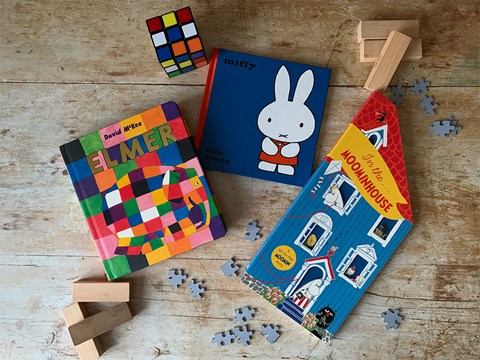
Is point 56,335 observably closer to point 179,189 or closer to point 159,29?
point 179,189

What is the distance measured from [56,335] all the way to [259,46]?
0.83 meters

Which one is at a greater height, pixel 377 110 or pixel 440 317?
pixel 377 110

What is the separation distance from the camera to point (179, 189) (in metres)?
1.04

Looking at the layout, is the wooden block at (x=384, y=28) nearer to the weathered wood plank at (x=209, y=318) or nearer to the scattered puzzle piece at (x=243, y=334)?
the weathered wood plank at (x=209, y=318)

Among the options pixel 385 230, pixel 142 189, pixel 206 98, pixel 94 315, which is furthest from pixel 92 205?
pixel 385 230

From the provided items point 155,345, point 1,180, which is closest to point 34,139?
point 1,180

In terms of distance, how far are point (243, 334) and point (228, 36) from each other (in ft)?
2.29

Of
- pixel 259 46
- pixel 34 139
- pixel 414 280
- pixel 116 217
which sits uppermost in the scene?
pixel 259 46

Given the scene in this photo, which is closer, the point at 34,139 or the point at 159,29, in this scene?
the point at 159,29

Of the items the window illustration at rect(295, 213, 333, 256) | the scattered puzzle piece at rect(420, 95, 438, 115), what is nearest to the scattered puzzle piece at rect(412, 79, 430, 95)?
the scattered puzzle piece at rect(420, 95, 438, 115)

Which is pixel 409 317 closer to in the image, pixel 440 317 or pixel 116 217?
pixel 440 317

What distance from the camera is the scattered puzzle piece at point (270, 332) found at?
1.07 meters

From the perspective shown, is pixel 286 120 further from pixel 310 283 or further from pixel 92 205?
pixel 92 205

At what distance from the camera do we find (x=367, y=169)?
104 cm
